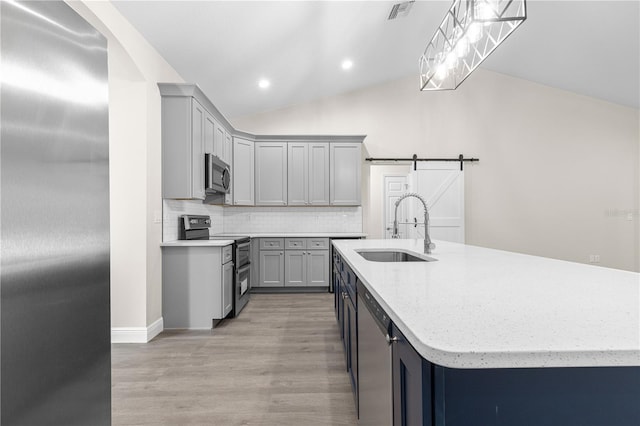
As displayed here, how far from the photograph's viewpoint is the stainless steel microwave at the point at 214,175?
11.8ft

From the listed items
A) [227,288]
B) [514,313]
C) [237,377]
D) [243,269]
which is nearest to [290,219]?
[243,269]

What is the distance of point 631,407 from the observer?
58cm

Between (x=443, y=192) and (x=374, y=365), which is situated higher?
(x=443, y=192)

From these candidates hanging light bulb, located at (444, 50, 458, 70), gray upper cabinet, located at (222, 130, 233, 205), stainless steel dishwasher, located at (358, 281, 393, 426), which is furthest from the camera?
gray upper cabinet, located at (222, 130, 233, 205)

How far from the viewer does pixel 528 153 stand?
5641mm

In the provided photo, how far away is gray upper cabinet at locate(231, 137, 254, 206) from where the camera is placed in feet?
15.7

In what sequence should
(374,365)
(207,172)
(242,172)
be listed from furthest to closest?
(242,172) → (207,172) → (374,365)

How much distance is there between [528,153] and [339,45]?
4.01 metres

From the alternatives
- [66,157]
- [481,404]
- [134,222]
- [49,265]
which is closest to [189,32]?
[134,222]

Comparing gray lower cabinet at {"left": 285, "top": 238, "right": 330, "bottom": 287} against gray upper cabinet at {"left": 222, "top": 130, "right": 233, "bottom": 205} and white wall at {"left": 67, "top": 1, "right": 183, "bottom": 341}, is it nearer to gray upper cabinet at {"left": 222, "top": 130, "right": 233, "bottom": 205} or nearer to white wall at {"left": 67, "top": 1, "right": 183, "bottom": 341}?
gray upper cabinet at {"left": 222, "top": 130, "right": 233, "bottom": 205}

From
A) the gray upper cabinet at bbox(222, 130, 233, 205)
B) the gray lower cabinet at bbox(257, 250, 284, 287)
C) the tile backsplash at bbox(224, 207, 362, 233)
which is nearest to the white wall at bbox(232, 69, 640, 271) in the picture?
the tile backsplash at bbox(224, 207, 362, 233)

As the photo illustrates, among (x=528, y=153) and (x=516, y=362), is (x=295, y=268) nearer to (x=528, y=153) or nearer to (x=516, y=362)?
(x=516, y=362)

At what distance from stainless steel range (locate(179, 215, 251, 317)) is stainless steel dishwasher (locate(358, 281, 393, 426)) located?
93.7 inches

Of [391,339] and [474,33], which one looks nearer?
[391,339]
